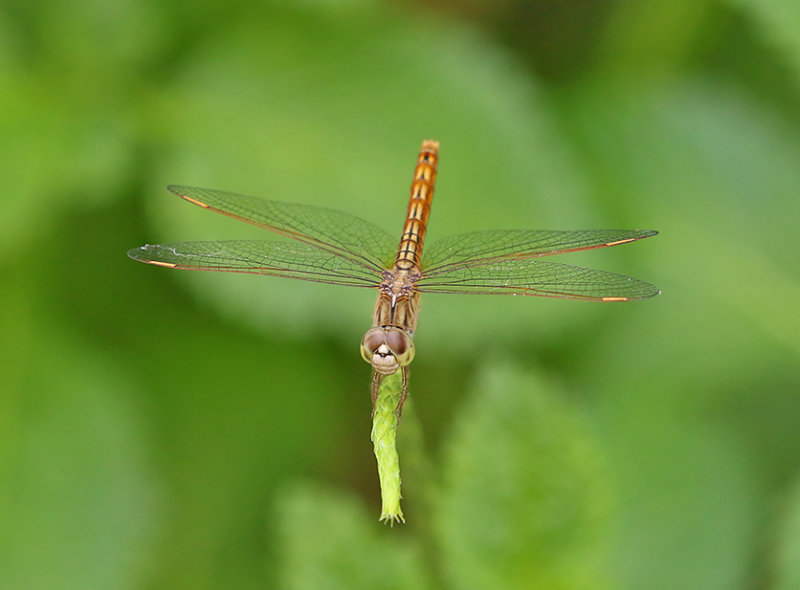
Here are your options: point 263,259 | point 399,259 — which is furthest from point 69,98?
point 399,259

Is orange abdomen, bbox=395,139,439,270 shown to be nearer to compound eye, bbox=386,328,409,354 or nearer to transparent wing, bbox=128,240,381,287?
transparent wing, bbox=128,240,381,287

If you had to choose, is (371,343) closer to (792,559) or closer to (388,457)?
(388,457)

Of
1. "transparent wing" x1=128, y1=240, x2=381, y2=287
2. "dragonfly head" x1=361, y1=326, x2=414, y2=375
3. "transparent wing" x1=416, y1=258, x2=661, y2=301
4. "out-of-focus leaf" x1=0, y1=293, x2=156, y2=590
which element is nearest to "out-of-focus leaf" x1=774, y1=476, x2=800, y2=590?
"transparent wing" x1=416, y1=258, x2=661, y2=301

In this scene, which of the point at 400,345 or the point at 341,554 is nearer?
the point at 400,345

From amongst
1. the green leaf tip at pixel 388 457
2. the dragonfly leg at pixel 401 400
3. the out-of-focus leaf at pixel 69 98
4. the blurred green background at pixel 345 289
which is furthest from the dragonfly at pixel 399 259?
the out-of-focus leaf at pixel 69 98

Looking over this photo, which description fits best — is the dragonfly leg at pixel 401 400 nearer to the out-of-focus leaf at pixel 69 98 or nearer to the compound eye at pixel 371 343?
the compound eye at pixel 371 343

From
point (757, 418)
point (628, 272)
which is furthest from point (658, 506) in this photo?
point (628, 272)
